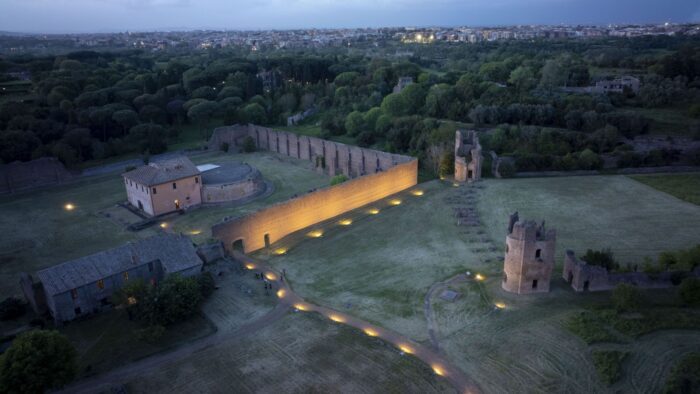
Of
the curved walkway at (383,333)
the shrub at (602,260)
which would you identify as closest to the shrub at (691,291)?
the shrub at (602,260)

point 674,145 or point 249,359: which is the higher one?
point 674,145

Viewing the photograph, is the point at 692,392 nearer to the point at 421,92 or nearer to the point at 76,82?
the point at 421,92

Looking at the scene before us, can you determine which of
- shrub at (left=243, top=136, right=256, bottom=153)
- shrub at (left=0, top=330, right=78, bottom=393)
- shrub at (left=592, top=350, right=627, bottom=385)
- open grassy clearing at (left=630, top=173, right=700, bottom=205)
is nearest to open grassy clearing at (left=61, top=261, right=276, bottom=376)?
shrub at (left=0, top=330, right=78, bottom=393)

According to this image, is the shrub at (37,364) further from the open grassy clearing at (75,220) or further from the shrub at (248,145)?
the shrub at (248,145)

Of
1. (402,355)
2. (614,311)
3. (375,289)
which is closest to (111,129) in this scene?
(375,289)

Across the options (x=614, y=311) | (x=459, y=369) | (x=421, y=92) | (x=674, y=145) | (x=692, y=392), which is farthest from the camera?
(x=421, y=92)

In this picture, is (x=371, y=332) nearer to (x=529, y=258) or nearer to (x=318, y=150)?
(x=529, y=258)

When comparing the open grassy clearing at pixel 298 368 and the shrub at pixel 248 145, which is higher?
the shrub at pixel 248 145
